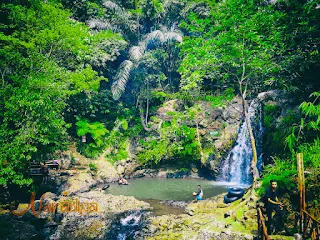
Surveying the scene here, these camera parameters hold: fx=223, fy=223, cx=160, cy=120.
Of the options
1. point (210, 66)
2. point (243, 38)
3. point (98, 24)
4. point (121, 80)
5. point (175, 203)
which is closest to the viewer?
point (243, 38)

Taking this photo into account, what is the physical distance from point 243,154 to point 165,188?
18.6 ft

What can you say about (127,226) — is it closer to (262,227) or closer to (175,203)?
(175,203)

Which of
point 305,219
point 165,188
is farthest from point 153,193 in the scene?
point 305,219

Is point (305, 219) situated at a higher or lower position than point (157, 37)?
lower

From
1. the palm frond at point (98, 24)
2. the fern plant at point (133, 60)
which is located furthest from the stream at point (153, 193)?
the palm frond at point (98, 24)

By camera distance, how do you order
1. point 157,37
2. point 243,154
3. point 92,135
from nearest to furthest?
point 243,154 → point 92,135 → point 157,37

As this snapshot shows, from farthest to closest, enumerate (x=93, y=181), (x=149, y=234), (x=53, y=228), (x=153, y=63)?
(x=153, y=63) < (x=93, y=181) < (x=53, y=228) < (x=149, y=234)

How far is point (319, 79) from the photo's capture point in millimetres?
8805

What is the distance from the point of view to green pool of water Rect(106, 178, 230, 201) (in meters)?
12.4

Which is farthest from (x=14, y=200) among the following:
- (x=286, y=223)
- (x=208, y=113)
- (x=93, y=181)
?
(x=208, y=113)

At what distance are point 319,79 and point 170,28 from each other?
16.0 m

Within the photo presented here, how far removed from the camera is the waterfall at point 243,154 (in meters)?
14.2

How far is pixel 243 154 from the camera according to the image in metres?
14.9

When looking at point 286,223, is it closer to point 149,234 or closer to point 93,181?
point 149,234
